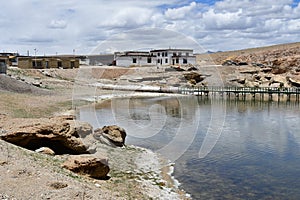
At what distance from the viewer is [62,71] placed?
78.1 meters

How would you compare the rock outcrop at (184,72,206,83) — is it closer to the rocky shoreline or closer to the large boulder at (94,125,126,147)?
the large boulder at (94,125,126,147)

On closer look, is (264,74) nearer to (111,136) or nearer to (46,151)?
(111,136)

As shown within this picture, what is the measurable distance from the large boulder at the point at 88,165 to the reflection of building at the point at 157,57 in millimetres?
83755

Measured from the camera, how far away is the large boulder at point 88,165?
15.6 meters

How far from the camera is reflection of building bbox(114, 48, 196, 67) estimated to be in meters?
99.6

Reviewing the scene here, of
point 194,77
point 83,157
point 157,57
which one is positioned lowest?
point 83,157

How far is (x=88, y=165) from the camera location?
15664mm

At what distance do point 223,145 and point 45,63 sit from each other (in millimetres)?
64960

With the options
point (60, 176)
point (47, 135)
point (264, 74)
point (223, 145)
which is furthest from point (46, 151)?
point (264, 74)

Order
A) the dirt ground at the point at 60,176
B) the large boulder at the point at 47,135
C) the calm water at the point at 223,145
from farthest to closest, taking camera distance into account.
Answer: the calm water at the point at 223,145
the large boulder at the point at 47,135
the dirt ground at the point at 60,176

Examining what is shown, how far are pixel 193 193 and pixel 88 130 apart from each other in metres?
6.50

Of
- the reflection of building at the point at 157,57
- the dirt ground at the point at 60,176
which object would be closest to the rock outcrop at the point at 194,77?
the reflection of building at the point at 157,57

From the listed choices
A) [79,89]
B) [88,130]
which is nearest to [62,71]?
[79,89]

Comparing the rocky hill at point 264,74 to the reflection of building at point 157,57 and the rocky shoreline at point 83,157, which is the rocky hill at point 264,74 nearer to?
the reflection of building at point 157,57
